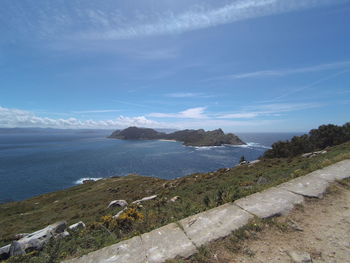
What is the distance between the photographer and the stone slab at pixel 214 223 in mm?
3447

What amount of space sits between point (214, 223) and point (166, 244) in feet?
3.98

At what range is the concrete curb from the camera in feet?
10.3

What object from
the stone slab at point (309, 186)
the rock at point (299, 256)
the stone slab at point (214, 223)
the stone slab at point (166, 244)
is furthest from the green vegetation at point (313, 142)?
the stone slab at point (166, 244)

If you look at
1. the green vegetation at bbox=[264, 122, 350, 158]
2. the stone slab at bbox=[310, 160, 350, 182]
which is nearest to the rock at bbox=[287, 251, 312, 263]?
the stone slab at bbox=[310, 160, 350, 182]

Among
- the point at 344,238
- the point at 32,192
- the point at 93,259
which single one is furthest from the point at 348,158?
the point at 32,192

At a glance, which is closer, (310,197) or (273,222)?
(273,222)

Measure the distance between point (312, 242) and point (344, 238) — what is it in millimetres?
715

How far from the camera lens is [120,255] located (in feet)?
10.6

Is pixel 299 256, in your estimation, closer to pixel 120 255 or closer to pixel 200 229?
pixel 200 229

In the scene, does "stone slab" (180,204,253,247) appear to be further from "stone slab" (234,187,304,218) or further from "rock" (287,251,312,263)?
"rock" (287,251,312,263)

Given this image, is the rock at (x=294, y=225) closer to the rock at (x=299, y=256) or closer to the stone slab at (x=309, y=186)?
the rock at (x=299, y=256)

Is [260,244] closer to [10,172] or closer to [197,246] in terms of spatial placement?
[197,246]

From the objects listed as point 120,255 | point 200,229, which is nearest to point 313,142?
point 200,229

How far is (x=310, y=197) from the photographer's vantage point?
480cm
